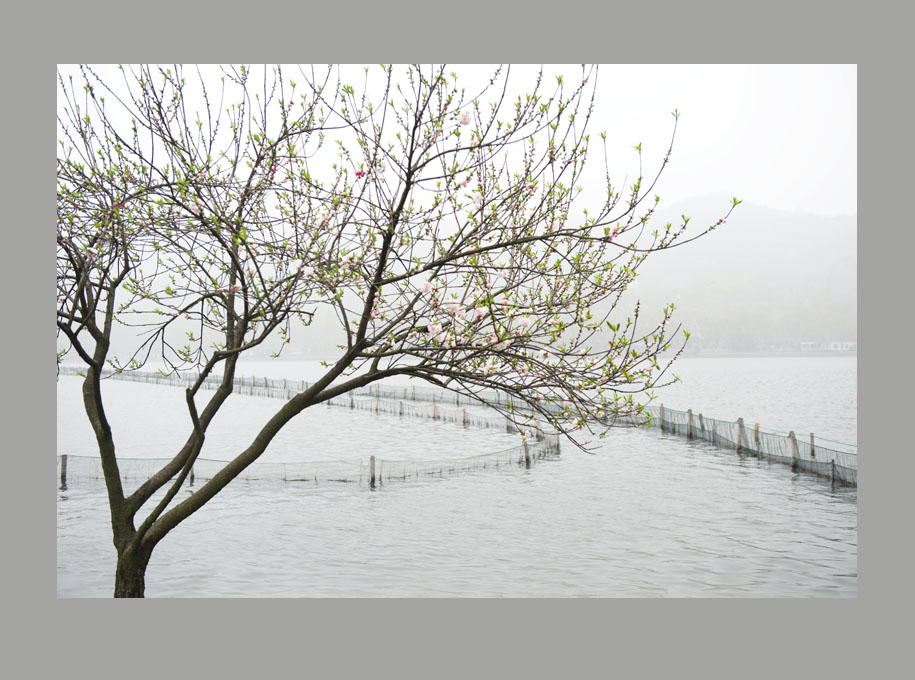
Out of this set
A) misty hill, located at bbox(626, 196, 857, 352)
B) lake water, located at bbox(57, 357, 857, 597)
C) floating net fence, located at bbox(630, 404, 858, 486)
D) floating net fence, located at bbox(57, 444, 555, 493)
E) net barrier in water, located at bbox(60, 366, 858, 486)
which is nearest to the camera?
lake water, located at bbox(57, 357, 857, 597)

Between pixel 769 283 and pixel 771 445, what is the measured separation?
26779 millimetres

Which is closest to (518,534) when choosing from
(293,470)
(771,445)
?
(293,470)

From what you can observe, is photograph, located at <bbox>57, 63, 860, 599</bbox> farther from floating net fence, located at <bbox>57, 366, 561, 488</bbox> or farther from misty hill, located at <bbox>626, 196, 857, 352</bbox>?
misty hill, located at <bbox>626, 196, 857, 352</bbox>

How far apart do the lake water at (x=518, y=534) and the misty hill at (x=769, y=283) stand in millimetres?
18425

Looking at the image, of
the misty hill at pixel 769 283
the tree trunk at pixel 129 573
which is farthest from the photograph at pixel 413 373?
the misty hill at pixel 769 283

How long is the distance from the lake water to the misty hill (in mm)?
18425

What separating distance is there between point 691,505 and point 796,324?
38069mm

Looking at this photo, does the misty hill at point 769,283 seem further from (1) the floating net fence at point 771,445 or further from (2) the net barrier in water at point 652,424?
(1) the floating net fence at point 771,445

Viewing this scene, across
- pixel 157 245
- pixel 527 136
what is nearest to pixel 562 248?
pixel 527 136

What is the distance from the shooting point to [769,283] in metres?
47.8

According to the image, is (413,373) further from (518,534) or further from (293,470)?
(293,470)

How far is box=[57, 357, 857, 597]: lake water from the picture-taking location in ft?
40.1

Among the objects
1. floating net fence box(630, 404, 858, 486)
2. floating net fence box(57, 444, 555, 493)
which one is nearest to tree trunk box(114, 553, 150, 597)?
floating net fence box(630, 404, 858, 486)
